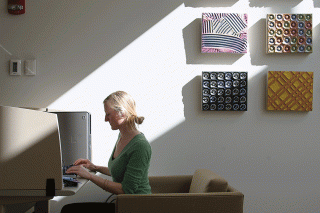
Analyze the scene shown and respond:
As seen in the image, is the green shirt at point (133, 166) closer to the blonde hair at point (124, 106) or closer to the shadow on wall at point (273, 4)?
the blonde hair at point (124, 106)

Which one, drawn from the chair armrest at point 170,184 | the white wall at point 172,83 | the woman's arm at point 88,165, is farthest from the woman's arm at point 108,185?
the white wall at point 172,83

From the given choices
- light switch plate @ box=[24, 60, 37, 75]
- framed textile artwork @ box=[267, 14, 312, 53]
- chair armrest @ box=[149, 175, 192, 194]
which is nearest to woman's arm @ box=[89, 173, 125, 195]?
chair armrest @ box=[149, 175, 192, 194]

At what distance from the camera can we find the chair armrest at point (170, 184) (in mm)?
3172

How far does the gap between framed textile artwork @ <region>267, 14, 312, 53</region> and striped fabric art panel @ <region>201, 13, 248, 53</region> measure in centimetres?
25

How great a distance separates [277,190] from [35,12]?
280cm

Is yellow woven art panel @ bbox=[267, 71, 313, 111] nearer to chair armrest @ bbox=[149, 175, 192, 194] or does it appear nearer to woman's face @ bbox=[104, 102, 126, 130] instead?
chair armrest @ bbox=[149, 175, 192, 194]

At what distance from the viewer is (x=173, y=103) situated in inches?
140

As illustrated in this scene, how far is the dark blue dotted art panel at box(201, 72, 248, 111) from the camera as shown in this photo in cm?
352

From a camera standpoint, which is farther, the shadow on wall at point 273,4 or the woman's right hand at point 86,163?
the shadow on wall at point 273,4

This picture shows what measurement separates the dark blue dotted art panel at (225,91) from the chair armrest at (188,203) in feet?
4.05

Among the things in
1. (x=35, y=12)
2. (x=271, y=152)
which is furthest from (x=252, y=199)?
(x=35, y=12)

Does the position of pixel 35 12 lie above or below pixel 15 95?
above

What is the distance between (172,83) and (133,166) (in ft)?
4.67

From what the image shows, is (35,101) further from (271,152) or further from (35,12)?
(271,152)
